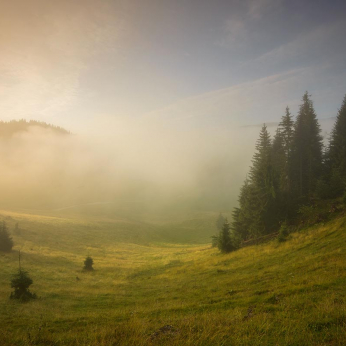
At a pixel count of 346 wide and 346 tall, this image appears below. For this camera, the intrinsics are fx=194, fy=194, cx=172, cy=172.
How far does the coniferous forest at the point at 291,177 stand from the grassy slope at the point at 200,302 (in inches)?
282

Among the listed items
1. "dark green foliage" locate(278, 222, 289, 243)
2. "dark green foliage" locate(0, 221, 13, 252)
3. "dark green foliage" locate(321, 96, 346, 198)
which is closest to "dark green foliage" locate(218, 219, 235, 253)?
"dark green foliage" locate(278, 222, 289, 243)

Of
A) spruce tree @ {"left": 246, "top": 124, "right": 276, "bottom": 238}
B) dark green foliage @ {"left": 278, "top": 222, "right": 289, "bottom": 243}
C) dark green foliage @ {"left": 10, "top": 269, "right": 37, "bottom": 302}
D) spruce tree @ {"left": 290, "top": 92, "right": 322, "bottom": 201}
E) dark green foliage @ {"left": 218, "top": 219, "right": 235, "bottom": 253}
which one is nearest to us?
dark green foliage @ {"left": 10, "top": 269, "right": 37, "bottom": 302}

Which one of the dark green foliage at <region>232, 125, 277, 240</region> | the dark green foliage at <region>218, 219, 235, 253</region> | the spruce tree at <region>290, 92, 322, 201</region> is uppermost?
the spruce tree at <region>290, 92, 322, 201</region>

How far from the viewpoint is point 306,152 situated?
1592 inches

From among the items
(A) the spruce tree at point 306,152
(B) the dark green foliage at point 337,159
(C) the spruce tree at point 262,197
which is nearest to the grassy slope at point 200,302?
(C) the spruce tree at point 262,197

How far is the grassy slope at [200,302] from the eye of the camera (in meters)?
6.21

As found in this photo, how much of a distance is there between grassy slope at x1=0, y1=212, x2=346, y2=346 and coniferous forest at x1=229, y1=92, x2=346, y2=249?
716 cm

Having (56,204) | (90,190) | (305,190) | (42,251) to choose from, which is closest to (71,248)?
(42,251)

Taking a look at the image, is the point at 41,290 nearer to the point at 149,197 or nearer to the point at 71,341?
the point at 71,341

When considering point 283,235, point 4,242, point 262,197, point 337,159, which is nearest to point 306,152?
point 337,159

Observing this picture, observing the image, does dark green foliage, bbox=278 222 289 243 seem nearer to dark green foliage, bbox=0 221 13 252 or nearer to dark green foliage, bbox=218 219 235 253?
dark green foliage, bbox=218 219 235 253

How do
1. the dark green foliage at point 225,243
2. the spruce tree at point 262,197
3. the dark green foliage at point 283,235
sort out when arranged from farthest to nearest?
the spruce tree at point 262,197
the dark green foliage at point 225,243
the dark green foliage at point 283,235

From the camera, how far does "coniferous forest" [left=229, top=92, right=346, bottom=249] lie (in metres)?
32.4

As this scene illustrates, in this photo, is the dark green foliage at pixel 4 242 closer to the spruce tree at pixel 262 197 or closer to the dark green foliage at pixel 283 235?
the spruce tree at pixel 262 197
